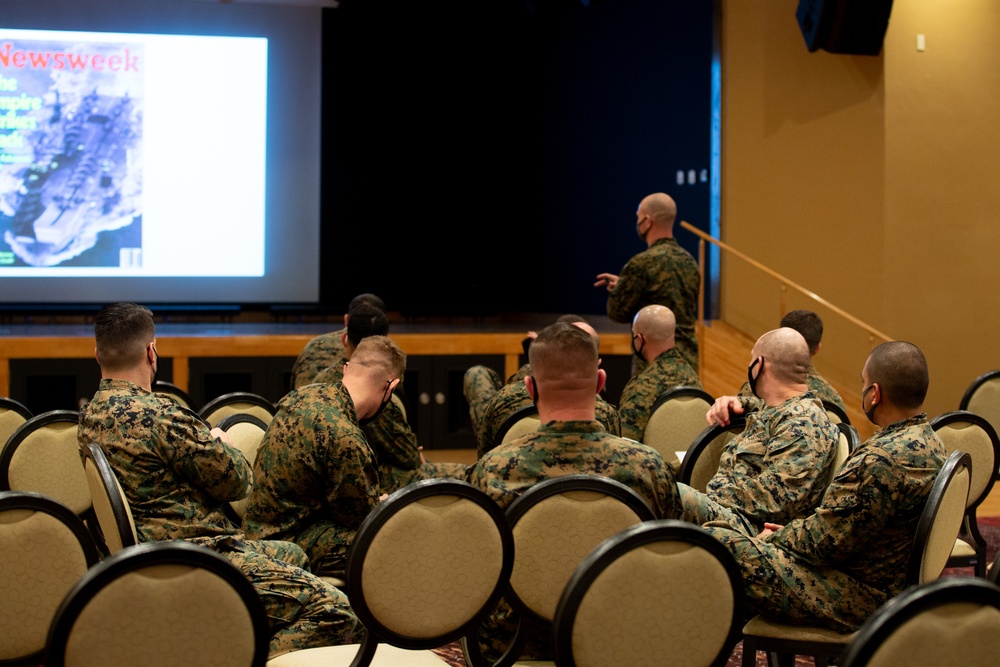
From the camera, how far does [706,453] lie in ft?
11.2

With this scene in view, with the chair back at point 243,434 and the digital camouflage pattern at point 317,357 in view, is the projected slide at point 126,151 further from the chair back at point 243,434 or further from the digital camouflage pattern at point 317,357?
the chair back at point 243,434

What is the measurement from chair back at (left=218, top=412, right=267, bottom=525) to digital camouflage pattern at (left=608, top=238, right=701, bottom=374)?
2537 mm

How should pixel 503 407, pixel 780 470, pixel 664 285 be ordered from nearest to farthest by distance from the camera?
A: pixel 780 470 < pixel 503 407 < pixel 664 285

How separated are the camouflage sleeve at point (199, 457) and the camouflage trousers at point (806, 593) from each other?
1.30 meters

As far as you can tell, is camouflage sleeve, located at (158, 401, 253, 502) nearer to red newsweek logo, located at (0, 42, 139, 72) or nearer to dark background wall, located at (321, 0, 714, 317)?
red newsweek logo, located at (0, 42, 139, 72)

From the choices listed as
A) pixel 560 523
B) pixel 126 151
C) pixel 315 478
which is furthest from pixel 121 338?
pixel 126 151

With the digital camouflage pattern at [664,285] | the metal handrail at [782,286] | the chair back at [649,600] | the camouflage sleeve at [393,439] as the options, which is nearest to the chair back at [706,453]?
the camouflage sleeve at [393,439]

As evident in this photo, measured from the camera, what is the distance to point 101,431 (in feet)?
8.29

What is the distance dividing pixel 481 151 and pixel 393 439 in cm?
887

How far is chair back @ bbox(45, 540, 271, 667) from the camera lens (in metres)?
1.54

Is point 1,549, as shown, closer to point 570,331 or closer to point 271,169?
point 570,331

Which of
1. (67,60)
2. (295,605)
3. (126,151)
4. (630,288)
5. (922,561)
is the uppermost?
(67,60)

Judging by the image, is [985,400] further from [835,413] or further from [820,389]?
[835,413]

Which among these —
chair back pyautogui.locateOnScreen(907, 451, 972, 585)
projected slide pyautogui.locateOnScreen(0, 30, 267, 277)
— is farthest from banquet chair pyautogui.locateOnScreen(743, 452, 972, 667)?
projected slide pyautogui.locateOnScreen(0, 30, 267, 277)
